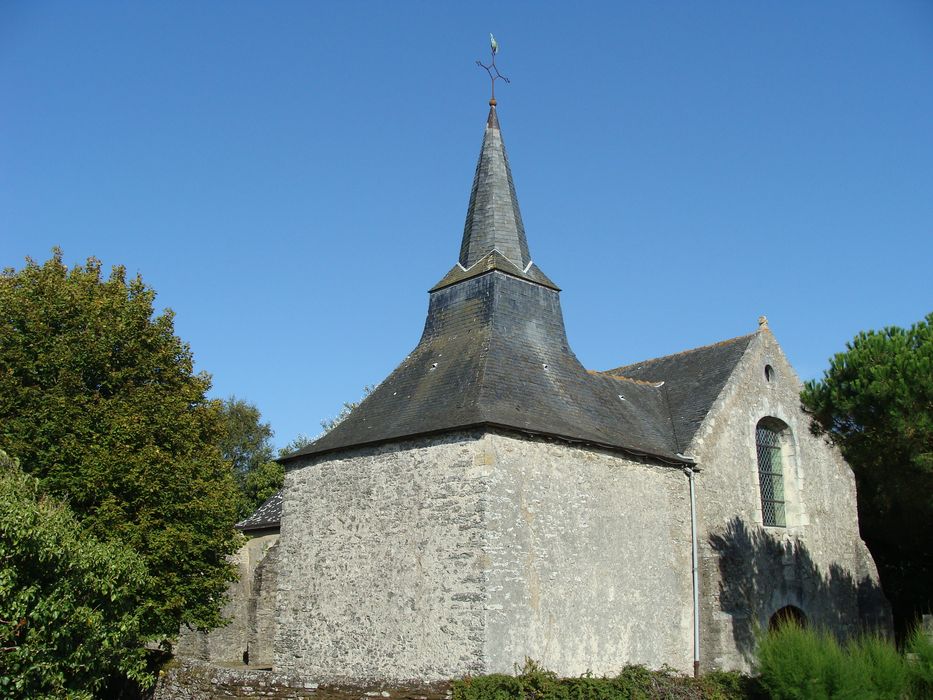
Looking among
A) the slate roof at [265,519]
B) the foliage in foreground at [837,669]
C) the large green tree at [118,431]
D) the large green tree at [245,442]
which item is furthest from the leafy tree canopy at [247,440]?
the foliage in foreground at [837,669]

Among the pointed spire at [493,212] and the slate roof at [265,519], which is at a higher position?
the pointed spire at [493,212]

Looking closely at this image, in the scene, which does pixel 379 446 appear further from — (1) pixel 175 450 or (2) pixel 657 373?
(2) pixel 657 373

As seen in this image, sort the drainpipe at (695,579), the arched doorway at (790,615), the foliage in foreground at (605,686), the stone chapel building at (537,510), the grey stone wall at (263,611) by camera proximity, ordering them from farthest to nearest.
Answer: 1. the grey stone wall at (263,611)
2. the arched doorway at (790,615)
3. the drainpipe at (695,579)
4. the stone chapel building at (537,510)
5. the foliage in foreground at (605,686)

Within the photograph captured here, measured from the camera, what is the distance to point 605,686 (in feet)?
41.0

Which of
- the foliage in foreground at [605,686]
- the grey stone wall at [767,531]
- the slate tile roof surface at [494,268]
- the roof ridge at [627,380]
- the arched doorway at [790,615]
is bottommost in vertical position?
the foliage in foreground at [605,686]

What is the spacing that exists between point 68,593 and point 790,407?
1526 cm

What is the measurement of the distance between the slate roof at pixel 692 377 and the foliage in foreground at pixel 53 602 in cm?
1082

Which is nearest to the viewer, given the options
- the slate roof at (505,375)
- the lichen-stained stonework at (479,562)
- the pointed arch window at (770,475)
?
the lichen-stained stonework at (479,562)

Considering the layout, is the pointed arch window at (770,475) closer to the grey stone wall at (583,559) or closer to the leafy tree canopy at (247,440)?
the grey stone wall at (583,559)

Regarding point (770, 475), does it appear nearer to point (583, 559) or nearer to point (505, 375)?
point (583, 559)

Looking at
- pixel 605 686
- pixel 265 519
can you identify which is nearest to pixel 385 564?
pixel 605 686

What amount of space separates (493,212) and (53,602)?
38.7 feet

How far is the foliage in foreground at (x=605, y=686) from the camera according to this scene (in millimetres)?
11977

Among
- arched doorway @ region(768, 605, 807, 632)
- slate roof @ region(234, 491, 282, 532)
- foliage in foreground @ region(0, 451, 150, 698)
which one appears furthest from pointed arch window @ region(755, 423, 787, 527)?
foliage in foreground @ region(0, 451, 150, 698)
